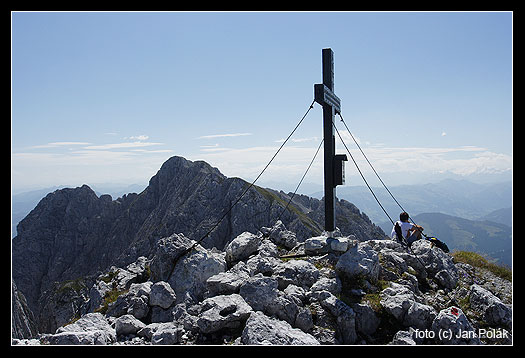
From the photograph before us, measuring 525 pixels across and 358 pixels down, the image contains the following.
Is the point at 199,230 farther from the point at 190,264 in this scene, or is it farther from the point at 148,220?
the point at 190,264

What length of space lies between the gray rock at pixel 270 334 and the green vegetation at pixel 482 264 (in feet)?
32.8

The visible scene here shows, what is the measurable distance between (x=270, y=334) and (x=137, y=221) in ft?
384

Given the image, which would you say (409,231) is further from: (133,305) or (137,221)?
(137,221)

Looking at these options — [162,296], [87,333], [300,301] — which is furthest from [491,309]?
[87,333]

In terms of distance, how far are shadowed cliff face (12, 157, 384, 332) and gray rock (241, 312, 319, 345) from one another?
244 ft

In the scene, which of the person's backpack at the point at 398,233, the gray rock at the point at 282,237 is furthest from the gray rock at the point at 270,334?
the person's backpack at the point at 398,233

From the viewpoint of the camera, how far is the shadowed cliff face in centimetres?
9100

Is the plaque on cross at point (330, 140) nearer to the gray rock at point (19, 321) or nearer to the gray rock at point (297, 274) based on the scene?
the gray rock at point (297, 274)

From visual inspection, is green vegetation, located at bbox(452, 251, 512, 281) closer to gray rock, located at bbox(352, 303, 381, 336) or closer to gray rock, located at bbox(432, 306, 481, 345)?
gray rock, located at bbox(432, 306, 481, 345)

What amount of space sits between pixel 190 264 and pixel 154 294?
1608 millimetres

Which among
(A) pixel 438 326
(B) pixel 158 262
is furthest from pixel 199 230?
(A) pixel 438 326

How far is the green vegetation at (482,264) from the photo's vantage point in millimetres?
12438

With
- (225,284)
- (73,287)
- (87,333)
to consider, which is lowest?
(73,287)

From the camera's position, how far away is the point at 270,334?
6578 millimetres
